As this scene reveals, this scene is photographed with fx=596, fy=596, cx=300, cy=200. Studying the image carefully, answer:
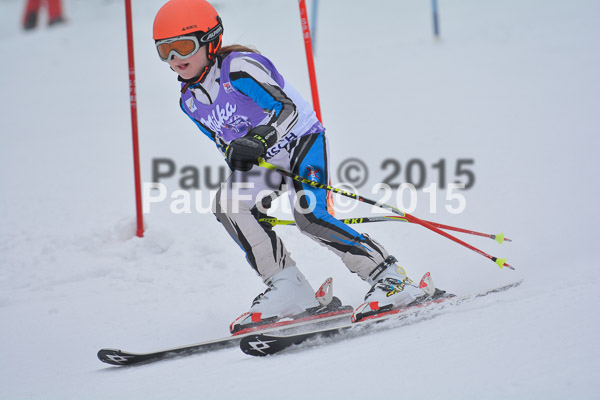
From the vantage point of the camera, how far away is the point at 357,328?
2576 millimetres

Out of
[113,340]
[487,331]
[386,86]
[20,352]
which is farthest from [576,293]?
[386,86]

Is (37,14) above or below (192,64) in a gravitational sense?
above

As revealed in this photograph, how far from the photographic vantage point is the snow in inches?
81.4

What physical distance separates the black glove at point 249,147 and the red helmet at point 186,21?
48 centimetres

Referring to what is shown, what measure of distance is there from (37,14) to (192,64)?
11.7m

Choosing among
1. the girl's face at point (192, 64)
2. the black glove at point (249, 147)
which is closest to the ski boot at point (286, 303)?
the black glove at point (249, 147)

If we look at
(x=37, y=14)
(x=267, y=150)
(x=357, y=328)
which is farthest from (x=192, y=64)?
(x=37, y=14)

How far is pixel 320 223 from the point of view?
278 centimetres

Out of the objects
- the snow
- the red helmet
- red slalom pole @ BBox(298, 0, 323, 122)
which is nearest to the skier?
the red helmet

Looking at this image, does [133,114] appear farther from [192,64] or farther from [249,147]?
[249,147]

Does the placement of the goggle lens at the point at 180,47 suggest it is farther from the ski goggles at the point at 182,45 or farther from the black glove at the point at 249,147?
the black glove at the point at 249,147

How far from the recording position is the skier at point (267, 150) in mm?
2564

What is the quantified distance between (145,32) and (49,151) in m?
4.85

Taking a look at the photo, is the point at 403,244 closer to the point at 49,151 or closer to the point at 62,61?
the point at 49,151
